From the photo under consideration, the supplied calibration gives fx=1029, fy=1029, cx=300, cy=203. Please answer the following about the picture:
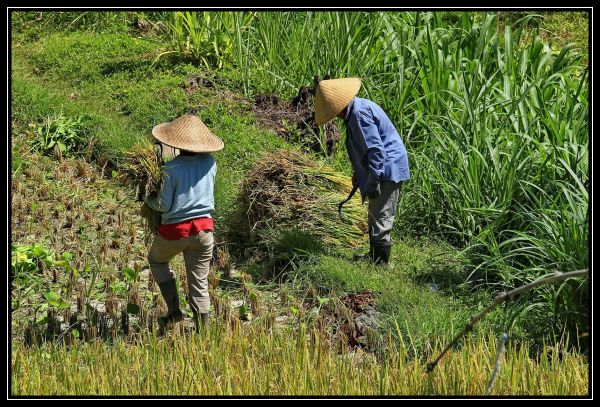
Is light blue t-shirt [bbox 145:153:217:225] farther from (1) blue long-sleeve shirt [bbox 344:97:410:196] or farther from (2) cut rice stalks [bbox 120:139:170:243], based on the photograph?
(1) blue long-sleeve shirt [bbox 344:97:410:196]

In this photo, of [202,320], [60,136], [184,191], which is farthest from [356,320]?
[60,136]

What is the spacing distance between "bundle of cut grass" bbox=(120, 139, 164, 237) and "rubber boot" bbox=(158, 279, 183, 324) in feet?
1.09

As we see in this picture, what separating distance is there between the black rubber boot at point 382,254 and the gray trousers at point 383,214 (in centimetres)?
3

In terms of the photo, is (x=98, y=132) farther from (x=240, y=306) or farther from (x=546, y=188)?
(x=546, y=188)

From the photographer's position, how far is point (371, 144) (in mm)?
6418

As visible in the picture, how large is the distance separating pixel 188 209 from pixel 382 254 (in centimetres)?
156

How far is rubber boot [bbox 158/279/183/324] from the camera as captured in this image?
5773mm

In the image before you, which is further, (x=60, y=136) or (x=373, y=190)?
(x=60, y=136)

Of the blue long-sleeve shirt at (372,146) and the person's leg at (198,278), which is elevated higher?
the blue long-sleeve shirt at (372,146)

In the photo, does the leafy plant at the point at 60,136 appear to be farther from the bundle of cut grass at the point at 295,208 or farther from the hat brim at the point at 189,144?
the hat brim at the point at 189,144

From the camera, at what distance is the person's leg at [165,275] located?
570 centimetres

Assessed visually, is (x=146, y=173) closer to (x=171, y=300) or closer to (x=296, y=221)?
(x=171, y=300)

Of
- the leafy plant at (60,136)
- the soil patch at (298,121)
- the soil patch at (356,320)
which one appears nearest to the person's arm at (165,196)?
the soil patch at (356,320)

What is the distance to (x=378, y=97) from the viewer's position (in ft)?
27.1
